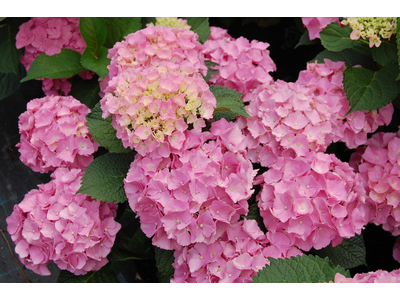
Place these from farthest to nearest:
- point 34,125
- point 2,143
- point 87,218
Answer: point 2,143 < point 34,125 < point 87,218

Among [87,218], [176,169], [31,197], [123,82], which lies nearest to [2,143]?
[31,197]

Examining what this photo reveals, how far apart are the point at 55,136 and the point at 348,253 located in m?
1.03

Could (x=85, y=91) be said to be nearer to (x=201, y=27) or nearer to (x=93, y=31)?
(x=93, y=31)

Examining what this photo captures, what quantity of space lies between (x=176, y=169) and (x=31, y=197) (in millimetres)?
556

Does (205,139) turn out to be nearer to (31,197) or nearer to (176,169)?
(176,169)

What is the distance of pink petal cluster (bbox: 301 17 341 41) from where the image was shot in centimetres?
144

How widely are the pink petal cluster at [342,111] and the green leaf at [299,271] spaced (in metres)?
0.56

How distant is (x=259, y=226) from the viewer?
1178mm

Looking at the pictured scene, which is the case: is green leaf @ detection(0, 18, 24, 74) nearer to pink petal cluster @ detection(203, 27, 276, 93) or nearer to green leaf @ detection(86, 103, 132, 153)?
green leaf @ detection(86, 103, 132, 153)

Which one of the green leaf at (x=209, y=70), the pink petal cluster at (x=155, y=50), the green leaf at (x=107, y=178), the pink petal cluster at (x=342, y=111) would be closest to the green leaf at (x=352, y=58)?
the pink petal cluster at (x=342, y=111)

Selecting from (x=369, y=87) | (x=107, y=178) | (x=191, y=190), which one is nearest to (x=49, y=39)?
(x=107, y=178)

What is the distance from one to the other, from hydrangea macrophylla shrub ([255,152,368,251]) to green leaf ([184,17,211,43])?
0.67m

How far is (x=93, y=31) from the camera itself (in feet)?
4.83

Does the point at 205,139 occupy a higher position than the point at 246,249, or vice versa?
the point at 205,139
